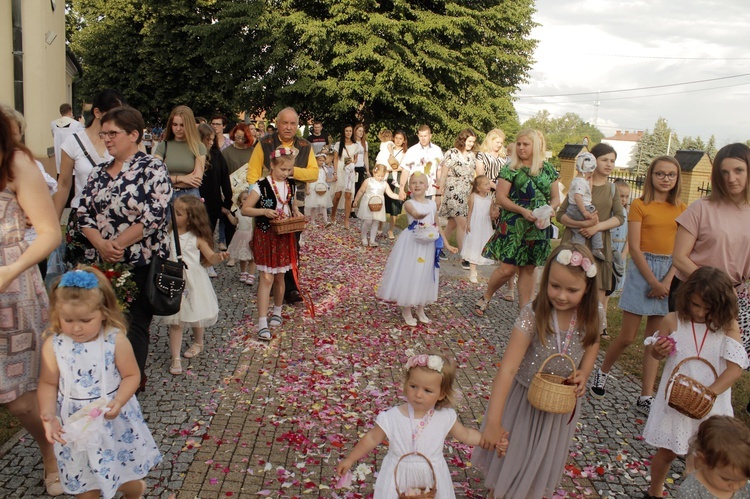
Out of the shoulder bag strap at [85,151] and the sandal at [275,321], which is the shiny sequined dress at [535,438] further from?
the sandal at [275,321]

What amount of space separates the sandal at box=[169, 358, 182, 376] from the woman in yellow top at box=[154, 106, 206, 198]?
2.36m

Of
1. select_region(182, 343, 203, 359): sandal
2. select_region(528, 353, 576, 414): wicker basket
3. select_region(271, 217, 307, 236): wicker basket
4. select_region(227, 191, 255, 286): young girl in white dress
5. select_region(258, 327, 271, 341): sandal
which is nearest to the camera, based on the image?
select_region(528, 353, 576, 414): wicker basket

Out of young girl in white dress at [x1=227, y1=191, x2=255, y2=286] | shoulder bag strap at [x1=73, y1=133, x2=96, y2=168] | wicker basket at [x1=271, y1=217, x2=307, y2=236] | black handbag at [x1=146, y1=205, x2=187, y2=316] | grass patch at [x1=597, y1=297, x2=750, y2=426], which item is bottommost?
grass patch at [x1=597, y1=297, x2=750, y2=426]

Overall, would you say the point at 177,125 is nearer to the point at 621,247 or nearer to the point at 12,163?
the point at 12,163

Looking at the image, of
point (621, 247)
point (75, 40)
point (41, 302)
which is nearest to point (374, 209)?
point (621, 247)

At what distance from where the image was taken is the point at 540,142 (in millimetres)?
7039

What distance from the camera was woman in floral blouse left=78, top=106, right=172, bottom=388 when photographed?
168 inches

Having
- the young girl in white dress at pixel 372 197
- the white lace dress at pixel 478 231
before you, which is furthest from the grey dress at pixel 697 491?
the young girl in white dress at pixel 372 197

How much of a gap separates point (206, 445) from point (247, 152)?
567 centimetres

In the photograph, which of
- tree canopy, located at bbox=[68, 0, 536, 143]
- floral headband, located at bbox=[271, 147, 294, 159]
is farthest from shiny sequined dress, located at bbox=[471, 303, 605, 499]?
tree canopy, located at bbox=[68, 0, 536, 143]

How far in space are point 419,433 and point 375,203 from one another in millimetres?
9095

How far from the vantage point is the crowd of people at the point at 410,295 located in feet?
10.4

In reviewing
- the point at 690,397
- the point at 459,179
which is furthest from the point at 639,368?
the point at 459,179

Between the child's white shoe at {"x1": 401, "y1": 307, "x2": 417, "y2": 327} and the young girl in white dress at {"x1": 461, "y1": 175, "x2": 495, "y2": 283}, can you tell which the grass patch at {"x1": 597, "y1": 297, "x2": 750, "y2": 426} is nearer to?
the child's white shoe at {"x1": 401, "y1": 307, "x2": 417, "y2": 327}
